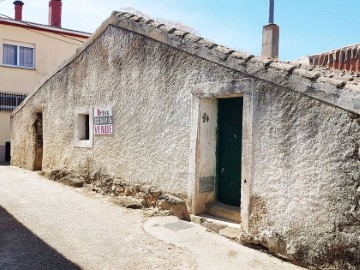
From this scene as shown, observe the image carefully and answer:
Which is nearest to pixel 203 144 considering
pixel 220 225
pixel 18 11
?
pixel 220 225

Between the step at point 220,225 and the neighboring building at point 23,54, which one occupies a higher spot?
the neighboring building at point 23,54

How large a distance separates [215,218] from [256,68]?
2.31m

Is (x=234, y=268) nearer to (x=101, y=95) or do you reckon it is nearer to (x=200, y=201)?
(x=200, y=201)

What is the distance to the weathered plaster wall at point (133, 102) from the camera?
18.2 feet

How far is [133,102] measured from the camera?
6.65 meters

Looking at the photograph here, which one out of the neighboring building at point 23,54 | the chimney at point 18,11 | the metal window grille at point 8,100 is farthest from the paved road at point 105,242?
the chimney at point 18,11

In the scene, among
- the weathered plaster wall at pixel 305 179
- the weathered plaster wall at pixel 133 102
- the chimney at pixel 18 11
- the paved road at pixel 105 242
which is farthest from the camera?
the chimney at pixel 18 11

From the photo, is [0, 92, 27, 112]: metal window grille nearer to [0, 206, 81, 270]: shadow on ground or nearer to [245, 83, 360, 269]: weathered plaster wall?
[0, 206, 81, 270]: shadow on ground

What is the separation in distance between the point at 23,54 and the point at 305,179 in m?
15.2

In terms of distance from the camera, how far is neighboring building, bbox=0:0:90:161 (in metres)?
14.6

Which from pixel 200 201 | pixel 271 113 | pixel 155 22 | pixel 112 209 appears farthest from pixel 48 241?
pixel 155 22

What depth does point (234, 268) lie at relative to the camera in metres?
3.83

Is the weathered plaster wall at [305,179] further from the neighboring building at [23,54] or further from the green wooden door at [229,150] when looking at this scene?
the neighboring building at [23,54]

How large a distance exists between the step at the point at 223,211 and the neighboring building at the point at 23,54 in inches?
471
